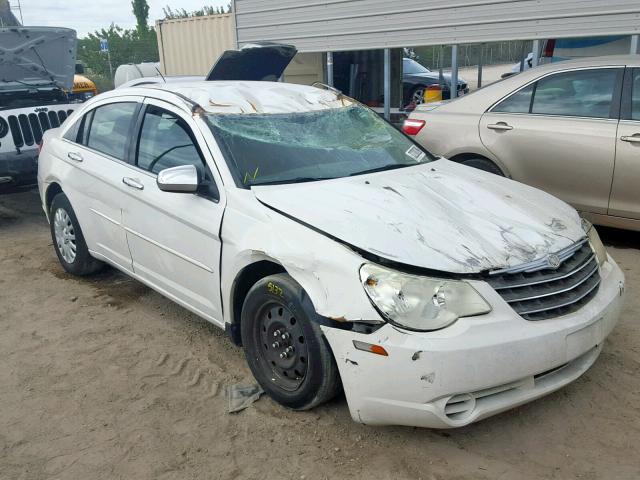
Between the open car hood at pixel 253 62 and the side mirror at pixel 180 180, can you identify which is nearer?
the side mirror at pixel 180 180

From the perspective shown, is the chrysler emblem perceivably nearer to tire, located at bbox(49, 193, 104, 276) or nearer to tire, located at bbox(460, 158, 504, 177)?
tire, located at bbox(460, 158, 504, 177)

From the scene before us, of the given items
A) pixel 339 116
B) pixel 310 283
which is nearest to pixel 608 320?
pixel 310 283

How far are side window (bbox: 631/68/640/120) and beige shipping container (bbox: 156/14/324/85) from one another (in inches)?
301

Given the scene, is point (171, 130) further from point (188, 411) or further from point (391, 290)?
point (391, 290)

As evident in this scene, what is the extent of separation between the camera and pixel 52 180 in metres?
4.89

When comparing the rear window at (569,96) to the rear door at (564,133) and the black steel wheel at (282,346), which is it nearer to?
the rear door at (564,133)

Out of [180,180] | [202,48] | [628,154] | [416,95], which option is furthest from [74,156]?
[416,95]

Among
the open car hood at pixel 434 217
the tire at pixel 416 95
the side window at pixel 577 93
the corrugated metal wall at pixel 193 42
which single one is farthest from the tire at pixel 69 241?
the tire at pixel 416 95

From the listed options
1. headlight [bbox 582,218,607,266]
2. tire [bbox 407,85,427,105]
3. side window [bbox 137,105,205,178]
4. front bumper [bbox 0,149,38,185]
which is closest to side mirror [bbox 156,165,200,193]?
side window [bbox 137,105,205,178]

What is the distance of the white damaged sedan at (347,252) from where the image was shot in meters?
2.55

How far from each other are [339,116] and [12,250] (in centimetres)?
373

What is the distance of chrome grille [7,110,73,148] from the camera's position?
669 cm

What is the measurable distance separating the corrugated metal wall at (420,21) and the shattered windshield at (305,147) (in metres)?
4.58

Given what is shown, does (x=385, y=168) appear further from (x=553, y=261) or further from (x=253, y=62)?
(x=253, y=62)
